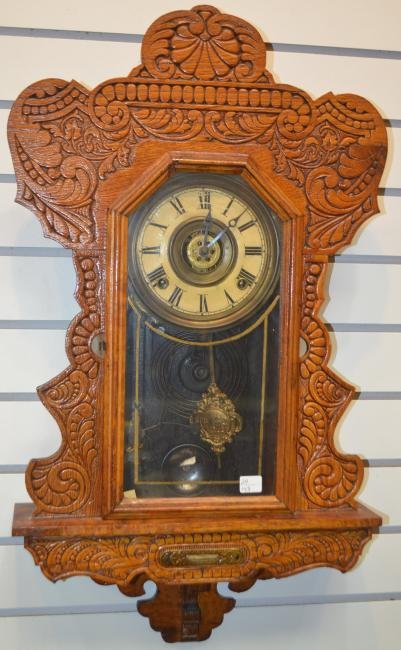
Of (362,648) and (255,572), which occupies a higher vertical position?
(255,572)

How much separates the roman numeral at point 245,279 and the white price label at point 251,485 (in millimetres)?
277

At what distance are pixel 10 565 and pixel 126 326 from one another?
496mm

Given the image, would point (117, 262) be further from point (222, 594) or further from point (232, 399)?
point (222, 594)

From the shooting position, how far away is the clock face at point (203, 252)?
918mm

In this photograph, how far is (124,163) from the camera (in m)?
0.90

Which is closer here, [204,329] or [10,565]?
[204,329]

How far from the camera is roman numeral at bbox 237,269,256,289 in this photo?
3.08 feet

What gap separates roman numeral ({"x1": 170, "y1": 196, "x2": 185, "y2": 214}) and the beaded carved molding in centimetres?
8

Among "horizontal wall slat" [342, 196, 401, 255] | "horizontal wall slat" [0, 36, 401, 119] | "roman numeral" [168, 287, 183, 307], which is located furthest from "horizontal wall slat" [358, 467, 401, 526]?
"horizontal wall slat" [0, 36, 401, 119]

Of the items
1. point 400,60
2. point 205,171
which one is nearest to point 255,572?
point 205,171

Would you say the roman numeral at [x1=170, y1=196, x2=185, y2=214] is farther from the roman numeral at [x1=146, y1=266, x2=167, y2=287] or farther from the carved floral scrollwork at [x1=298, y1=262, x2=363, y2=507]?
the carved floral scrollwork at [x1=298, y1=262, x2=363, y2=507]

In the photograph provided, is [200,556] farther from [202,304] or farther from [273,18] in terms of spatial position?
[273,18]

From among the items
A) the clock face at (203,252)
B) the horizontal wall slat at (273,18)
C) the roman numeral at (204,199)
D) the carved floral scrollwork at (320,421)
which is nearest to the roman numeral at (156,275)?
the clock face at (203,252)

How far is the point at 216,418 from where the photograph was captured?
0.95 m
